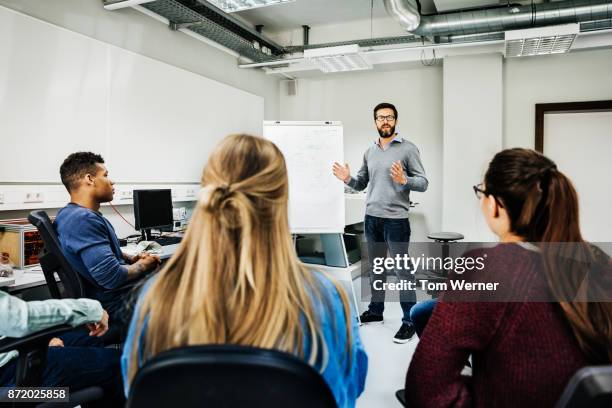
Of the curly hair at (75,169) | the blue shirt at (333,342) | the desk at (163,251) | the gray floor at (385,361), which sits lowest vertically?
the gray floor at (385,361)

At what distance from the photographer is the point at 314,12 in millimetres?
4746

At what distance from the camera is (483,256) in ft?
3.16

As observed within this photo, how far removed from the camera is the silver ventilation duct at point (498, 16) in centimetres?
343

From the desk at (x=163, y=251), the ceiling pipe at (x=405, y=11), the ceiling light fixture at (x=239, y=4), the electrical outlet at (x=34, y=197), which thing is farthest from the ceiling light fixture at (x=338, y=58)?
the electrical outlet at (x=34, y=197)

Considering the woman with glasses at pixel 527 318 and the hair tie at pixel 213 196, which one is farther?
the woman with glasses at pixel 527 318

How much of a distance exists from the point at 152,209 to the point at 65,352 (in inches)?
81.5

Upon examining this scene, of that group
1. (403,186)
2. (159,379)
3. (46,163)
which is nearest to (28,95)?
(46,163)

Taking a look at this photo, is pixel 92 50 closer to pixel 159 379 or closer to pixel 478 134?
pixel 159 379

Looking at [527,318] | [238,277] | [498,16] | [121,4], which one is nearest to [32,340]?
[238,277]

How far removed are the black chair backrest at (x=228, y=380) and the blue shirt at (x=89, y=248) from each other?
1501 mm

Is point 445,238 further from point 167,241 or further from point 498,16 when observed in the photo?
point 167,241

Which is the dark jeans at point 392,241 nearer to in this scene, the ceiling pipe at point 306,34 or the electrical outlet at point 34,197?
the electrical outlet at point 34,197

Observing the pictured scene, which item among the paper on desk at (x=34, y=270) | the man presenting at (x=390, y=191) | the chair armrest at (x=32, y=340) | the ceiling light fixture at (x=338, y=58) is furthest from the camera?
the ceiling light fixture at (x=338, y=58)

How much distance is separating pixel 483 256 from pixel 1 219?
291cm
